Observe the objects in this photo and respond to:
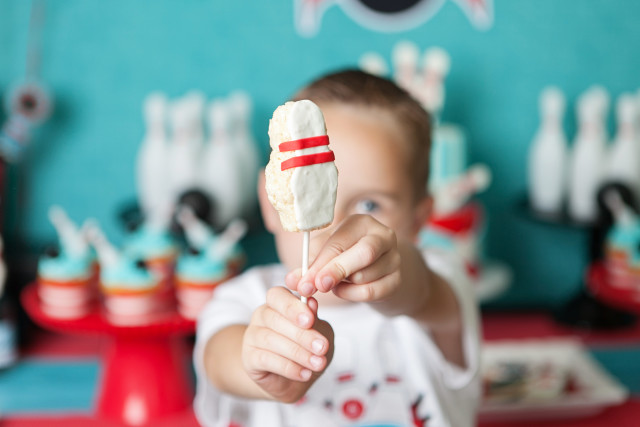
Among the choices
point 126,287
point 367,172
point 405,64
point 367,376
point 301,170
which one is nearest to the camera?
point 301,170

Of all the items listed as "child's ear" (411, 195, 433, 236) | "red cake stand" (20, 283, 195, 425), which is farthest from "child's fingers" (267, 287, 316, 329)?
"red cake stand" (20, 283, 195, 425)

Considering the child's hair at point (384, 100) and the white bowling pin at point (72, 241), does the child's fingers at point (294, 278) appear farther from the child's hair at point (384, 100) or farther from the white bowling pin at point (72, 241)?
the white bowling pin at point (72, 241)

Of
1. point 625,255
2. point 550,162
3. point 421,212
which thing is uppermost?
point 421,212

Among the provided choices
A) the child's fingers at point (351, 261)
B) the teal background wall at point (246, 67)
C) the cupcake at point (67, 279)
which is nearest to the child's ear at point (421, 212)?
the child's fingers at point (351, 261)

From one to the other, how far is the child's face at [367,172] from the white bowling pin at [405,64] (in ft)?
2.16

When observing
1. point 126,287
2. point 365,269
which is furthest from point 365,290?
point 126,287

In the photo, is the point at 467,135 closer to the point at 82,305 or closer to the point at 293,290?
the point at 82,305

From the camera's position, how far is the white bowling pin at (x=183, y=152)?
1095mm

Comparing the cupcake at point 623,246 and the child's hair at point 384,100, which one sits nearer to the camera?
the child's hair at point 384,100

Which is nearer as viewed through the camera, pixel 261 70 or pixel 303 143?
pixel 303 143

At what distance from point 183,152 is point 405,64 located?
38 cm

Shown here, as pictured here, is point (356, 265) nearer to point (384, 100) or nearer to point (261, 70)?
point (384, 100)

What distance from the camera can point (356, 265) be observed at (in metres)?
0.35

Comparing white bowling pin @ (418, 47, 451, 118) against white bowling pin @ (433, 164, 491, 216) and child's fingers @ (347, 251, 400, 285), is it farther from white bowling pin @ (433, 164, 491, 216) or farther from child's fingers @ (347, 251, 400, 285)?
child's fingers @ (347, 251, 400, 285)
